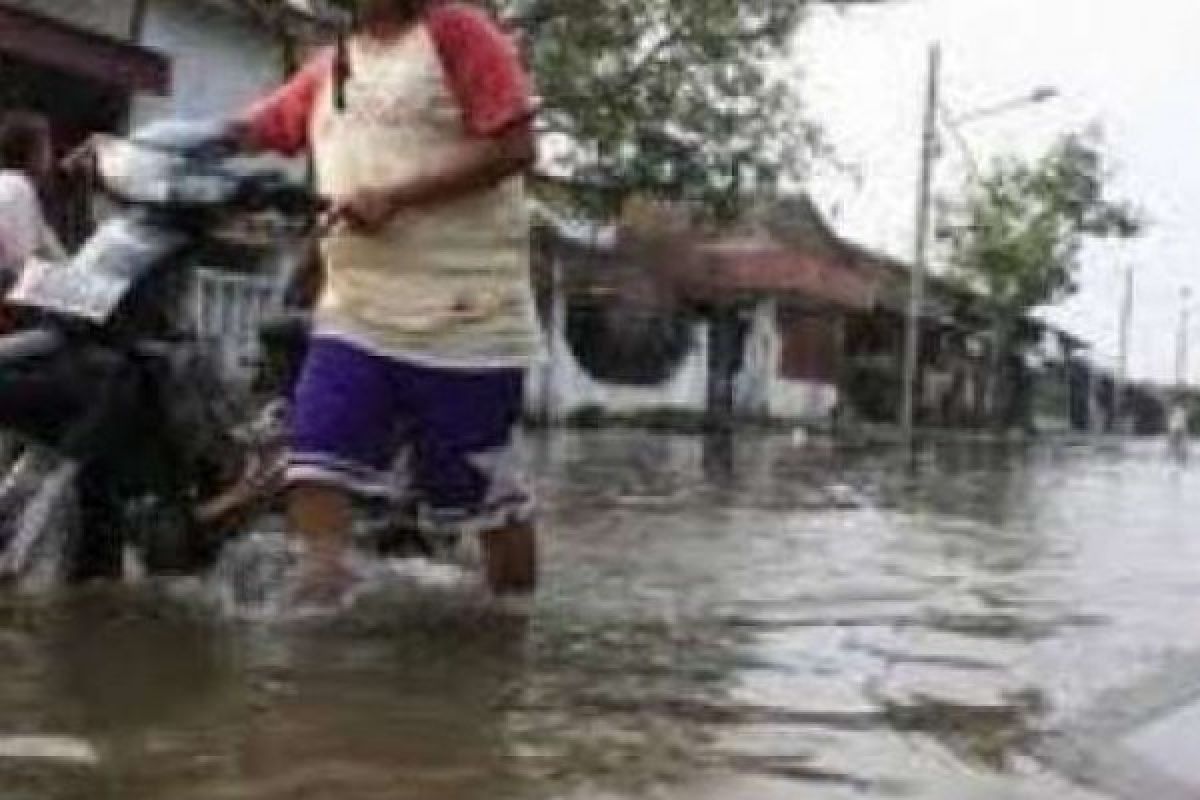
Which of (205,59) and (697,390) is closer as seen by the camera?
(205,59)

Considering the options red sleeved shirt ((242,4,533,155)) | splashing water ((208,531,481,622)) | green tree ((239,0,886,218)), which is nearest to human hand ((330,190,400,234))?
red sleeved shirt ((242,4,533,155))

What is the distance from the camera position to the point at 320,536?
637cm

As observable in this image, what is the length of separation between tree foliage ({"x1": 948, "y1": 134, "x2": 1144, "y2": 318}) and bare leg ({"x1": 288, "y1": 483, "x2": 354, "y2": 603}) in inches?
2309

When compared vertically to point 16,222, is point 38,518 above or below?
below

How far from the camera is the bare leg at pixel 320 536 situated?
6348 mm

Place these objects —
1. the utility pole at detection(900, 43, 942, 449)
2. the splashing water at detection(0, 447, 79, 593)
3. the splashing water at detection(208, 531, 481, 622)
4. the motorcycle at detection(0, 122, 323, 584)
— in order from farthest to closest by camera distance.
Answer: the utility pole at detection(900, 43, 942, 449) → the splashing water at detection(0, 447, 79, 593) → the motorcycle at detection(0, 122, 323, 584) → the splashing water at detection(208, 531, 481, 622)

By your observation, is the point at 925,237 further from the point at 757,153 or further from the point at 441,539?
the point at 441,539

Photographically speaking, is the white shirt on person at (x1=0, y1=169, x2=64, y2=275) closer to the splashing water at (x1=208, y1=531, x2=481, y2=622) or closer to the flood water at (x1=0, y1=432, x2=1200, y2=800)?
the splashing water at (x1=208, y1=531, x2=481, y2=622)

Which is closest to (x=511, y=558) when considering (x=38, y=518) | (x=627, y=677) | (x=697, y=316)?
(x=627, y=677)

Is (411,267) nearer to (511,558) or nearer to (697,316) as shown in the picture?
Result: (511,558)

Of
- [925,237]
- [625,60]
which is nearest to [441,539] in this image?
[625,60]

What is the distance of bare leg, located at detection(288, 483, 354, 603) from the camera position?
6348mm

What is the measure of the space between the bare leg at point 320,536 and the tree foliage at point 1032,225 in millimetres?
58639

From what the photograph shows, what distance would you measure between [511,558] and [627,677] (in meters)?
0.93
